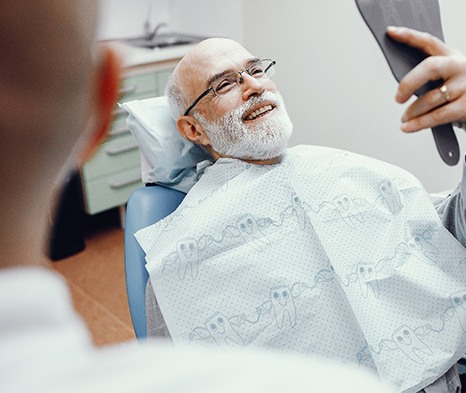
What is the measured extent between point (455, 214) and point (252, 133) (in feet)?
1.90

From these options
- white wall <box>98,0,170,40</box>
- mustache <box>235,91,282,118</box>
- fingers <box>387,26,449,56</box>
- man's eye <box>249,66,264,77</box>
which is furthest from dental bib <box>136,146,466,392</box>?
white wall <box>98,0,170,40</box>

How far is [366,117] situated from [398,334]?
1475mm

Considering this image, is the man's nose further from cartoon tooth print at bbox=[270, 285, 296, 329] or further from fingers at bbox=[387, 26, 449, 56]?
fingers at bbox=[387, 26, 449, 56]

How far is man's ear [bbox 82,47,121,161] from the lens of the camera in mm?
343

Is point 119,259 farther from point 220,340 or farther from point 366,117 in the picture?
point 220,340

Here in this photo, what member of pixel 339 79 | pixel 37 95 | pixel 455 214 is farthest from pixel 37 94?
pixel 339 79

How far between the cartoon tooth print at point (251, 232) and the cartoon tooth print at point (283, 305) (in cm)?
12

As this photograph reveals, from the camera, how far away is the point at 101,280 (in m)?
2.71

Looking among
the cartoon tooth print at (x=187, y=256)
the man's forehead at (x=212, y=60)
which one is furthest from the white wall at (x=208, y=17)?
the cartoon tooth print at (x=187, y=256)

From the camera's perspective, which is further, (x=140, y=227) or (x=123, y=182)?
(x=123, y=182)

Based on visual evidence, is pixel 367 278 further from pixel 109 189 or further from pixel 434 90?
pixel 109 189

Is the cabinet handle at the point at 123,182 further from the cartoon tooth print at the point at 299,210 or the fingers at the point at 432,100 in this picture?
the fingers at the point at 432,100

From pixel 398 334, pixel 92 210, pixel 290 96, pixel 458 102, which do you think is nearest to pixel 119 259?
pixel 92 210

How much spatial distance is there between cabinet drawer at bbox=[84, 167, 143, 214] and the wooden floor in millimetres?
218
